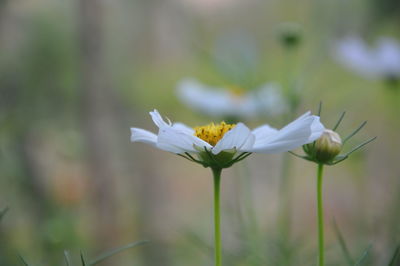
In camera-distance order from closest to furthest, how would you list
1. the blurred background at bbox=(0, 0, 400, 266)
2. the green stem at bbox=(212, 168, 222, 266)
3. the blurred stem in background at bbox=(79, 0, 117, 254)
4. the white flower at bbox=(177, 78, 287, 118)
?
the green stem at bbox=(212, 168, 222, 266), the blurred background at bbox=(0, 0, 400, 266), the white flower at bbox=(177, 78, 287, 118), the blurred stem in background at bbox=(79, 0, 117, 254)

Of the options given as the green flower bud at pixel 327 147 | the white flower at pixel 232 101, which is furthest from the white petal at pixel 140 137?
the white flower at pixel 232 101

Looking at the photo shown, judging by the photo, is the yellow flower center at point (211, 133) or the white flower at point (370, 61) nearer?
the yellow flower center at point (211, 133)

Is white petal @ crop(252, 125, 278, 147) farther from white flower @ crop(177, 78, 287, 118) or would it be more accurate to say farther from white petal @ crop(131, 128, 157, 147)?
white flower @ crop(177, 78, 287, 118)

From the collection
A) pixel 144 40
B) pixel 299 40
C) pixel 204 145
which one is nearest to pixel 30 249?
pixel 299 40

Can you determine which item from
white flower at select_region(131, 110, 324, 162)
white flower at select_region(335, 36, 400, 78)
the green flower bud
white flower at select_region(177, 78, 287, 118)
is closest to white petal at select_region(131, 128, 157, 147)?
white flower at select_region(131, 110, 324, 162)

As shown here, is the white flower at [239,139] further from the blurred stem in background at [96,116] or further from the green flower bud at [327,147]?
the blurred stem in background at [96,116]

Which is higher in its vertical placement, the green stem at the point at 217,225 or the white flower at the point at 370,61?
the white flower at the point at 370,61

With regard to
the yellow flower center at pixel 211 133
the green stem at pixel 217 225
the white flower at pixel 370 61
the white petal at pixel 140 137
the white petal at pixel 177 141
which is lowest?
the green stem at pixel 217 225
